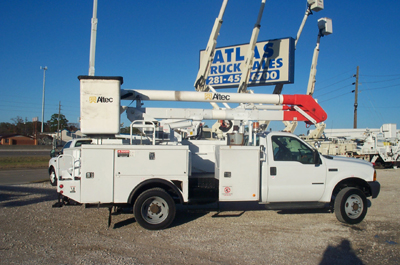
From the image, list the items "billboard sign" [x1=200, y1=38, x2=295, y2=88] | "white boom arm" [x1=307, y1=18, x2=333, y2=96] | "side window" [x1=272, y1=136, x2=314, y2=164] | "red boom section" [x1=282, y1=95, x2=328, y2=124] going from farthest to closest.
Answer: "white boom arm" [x1=307, y1=18, x2=333, y2=96] → "billboard sign" [x1=200, y1=38, x2=295, y2=88] → "red boom section" [x1=282, y1=95, x2=328, y2=124] → "side window" [x1=272, y1=136, x2=314, y2=164]

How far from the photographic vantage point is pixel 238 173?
20.5 ft

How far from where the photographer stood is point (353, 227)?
641 cm

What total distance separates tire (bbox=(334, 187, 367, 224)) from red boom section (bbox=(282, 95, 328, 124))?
207cm

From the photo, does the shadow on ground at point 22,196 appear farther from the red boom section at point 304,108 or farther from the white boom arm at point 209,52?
the white boom arm at point 209,52

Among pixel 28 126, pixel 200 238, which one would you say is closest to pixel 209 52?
pixel 200 238

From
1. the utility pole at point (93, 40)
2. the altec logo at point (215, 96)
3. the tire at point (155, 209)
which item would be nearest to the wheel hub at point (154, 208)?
the tire at point (155, 209)

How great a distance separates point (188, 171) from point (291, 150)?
237cm

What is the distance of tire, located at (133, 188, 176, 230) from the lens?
233 inches

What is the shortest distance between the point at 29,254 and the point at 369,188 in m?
7.03

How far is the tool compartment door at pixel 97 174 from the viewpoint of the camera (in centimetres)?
575

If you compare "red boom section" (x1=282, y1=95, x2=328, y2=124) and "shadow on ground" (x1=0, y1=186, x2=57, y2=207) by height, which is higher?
"red boom section" (x1=282, y1=95, x2=328, y2=124)

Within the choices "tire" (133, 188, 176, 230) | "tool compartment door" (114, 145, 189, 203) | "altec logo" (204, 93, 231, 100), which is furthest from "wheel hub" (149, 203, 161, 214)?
"altec logo" (204, 93, 231, 100)

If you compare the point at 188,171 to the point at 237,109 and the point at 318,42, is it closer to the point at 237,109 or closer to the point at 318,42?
the point at 237,109

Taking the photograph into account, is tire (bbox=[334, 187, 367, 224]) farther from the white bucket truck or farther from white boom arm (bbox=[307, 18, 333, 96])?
white boom arm (bbox=[307, 18, 333, 96])
